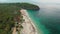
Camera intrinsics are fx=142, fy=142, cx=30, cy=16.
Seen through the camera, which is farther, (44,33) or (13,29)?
(44,33)

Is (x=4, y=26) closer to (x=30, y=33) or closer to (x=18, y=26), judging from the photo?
(x=18, y=26)

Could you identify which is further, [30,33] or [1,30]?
[30,33]

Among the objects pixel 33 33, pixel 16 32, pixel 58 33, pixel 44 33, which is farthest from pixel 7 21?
pixel 58 33

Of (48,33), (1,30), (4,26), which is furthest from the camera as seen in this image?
(48,33)

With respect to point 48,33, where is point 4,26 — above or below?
above

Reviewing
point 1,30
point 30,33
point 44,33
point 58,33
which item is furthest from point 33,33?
point 1,30

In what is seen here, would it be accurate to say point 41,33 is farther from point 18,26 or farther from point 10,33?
point 10,33

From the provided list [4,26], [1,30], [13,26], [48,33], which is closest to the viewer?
[1,30]

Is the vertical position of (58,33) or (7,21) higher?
(7,21)

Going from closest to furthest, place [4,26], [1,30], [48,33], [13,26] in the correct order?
[1,30] → [4,26] → [13,26] → [48,33]
